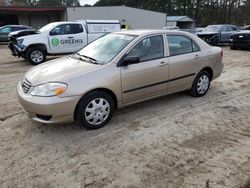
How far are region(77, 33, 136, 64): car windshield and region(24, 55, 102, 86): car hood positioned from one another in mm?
256

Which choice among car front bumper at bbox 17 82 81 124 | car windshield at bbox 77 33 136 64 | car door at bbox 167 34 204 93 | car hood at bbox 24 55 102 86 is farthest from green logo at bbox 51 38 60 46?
car front bumper at bbox 17 82 81 124

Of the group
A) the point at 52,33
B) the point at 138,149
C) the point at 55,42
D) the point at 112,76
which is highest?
the point at 52,33

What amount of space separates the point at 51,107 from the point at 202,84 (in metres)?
3.52

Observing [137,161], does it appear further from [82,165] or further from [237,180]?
[237,180]

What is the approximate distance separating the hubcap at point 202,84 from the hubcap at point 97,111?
8.14ft

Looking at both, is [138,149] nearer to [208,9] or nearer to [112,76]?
[112,76]

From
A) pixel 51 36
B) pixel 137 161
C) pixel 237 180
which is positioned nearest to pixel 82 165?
pixel 137 161

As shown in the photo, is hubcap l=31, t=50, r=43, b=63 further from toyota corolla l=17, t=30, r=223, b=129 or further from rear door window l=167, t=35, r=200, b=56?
rear door window l=167, t=35, r=200, b=56

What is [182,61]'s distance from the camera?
494 cm

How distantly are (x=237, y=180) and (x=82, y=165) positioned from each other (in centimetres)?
189

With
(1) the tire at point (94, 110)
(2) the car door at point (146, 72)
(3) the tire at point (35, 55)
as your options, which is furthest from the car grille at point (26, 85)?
(3) the tire at point (35, 55)

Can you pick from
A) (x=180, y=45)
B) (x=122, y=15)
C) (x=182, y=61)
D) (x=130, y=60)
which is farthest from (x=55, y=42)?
(x=122, y=15)

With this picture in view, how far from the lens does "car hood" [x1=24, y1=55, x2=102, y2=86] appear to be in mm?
3740

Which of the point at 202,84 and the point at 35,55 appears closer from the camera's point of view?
the point at 202,84
